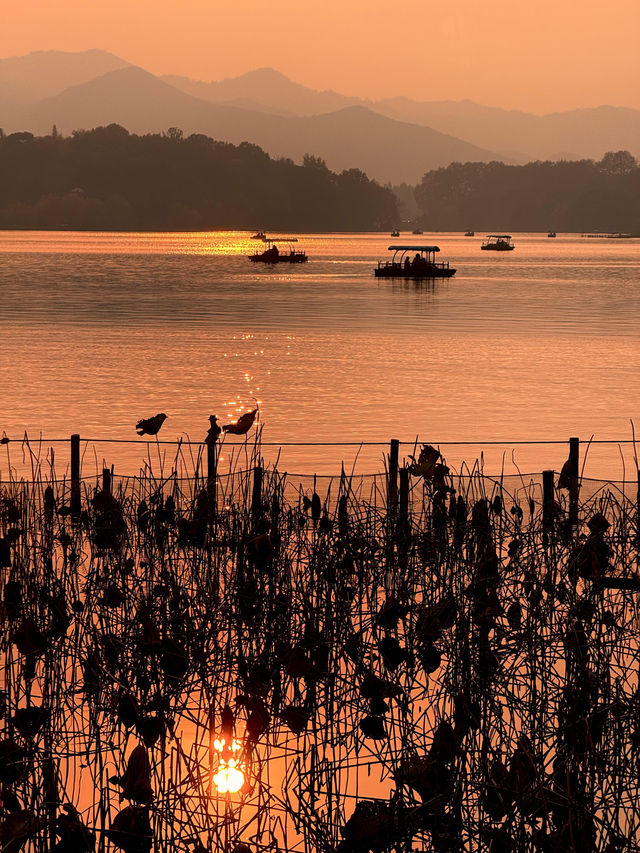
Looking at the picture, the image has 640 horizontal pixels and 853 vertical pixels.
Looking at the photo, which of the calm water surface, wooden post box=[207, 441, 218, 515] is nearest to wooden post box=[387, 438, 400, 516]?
wooden post box=[207, 441, 218, 515]

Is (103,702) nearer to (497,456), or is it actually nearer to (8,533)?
(8,533)

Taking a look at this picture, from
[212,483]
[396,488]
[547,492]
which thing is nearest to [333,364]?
[547,492]

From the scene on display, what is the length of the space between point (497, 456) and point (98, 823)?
21856mm

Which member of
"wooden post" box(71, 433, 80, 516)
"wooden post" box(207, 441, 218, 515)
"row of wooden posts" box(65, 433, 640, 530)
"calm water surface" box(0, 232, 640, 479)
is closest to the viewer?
"wooden post" box(207, 441, 218, 515)

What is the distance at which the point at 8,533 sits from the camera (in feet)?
37.5

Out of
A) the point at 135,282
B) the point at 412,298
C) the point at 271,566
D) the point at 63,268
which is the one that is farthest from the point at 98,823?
the point at 63,268

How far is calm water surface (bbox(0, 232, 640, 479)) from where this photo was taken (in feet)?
117

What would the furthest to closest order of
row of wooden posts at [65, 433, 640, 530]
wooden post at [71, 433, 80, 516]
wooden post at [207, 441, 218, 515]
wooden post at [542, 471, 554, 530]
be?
wooden post at [71, 433, 80, 516] < wooden post at [542, 471, 554, 530] < row of wooden posts at [65, 433, 640, 530] < wooden post at [207, 441, 218, 515]

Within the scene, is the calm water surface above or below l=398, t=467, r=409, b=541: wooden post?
below

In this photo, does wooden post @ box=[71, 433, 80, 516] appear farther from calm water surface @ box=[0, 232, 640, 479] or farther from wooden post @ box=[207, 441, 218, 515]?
calm water surface @ box=[0, 232, 640, 479]

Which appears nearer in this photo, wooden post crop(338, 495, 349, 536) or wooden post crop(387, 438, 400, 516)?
wooden post crop(338, 495, 349, 536)

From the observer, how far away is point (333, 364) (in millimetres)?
52594

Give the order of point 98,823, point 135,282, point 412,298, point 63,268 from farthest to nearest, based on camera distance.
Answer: point 63,268 → point 135,282 → point 412,298 → point 98,823

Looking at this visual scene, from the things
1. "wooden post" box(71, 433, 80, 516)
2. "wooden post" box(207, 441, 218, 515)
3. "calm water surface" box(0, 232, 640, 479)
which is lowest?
"calm water surface" box(0, 232, 640, 479)
